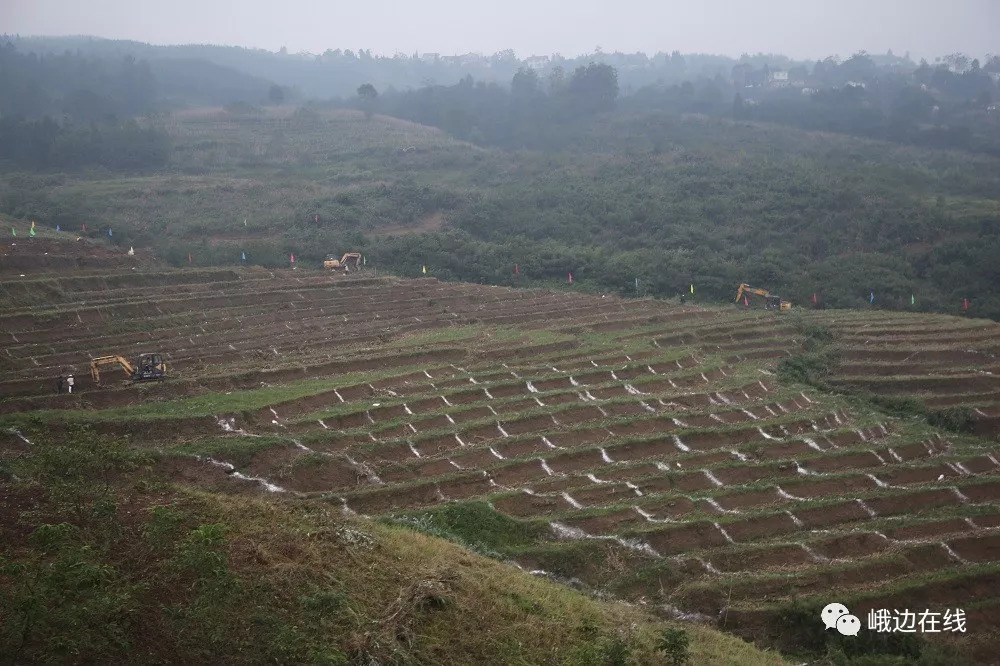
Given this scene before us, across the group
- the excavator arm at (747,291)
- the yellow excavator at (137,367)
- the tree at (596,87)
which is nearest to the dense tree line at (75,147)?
the tree at (596,87)

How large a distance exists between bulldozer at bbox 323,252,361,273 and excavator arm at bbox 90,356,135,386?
19.9 m

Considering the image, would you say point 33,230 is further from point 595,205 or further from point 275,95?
point 275,95

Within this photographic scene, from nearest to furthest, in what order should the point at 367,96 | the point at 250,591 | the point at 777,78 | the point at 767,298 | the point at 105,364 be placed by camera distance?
the point at 250,591
the point at 105,364
the point at 767,298
the point at 367,96
the point at 777,78

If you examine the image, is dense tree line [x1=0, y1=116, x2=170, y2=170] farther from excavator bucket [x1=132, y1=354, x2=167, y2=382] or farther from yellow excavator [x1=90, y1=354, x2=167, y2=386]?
excavator bucket [x1=132, y1=354, x2=167, y2=382]

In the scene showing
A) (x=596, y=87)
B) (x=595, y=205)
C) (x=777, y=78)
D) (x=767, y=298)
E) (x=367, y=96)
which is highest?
(x=777, y=78)

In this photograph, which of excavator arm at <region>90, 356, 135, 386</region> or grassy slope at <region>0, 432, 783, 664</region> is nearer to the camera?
grassy slope at <region>0, 432, 783, 664</region>

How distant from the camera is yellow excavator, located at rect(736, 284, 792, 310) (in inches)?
1697

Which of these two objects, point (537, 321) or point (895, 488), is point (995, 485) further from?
point (537, 321)

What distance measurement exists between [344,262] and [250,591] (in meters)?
37.4

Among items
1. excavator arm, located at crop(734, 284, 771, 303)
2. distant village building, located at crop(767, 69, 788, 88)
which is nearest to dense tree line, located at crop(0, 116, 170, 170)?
excavator arm, located at crop(734, 284, 771, 303)

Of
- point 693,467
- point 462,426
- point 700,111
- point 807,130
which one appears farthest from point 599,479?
point 700,111

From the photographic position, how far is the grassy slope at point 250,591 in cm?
1077

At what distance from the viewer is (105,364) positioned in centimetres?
2706

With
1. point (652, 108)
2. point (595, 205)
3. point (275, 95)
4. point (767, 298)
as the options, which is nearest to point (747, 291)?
point (767, 298)
